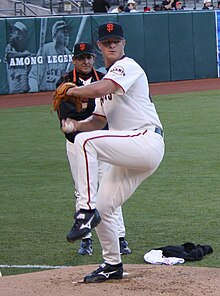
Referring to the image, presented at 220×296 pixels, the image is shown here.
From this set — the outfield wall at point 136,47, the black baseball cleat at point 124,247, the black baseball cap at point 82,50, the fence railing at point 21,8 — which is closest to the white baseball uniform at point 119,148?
the black baseball cleat at point 124,247

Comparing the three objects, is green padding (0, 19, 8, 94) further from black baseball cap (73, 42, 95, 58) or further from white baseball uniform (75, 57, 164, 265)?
white baseball uniform (75, 57, 164, 265)

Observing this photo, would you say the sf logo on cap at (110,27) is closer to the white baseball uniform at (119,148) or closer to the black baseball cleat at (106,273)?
the white baseball uniform at (119,148)

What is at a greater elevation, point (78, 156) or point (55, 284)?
point (78, 156)

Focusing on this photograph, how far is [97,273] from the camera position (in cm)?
629

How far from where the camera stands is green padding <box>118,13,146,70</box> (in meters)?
27.0

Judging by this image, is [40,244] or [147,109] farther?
[40,244]

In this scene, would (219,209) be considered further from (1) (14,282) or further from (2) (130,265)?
(1) (14,282)

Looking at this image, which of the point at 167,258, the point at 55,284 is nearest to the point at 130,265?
the point at 167,258

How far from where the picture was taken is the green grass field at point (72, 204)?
7.88 metres

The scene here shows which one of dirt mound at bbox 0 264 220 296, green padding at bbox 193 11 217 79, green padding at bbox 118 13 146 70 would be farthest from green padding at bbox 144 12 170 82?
dirt mound at bbox 0 264 220 296

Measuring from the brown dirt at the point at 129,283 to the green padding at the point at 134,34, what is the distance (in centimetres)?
2063

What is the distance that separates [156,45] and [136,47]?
770 millimetres

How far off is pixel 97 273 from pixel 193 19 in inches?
905

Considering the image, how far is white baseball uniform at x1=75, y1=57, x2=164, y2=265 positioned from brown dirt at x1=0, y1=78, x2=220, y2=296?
308 mm
